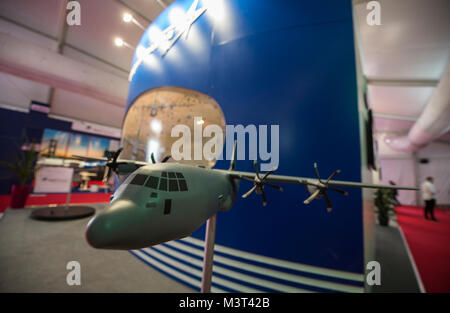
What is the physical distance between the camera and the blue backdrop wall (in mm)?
3312

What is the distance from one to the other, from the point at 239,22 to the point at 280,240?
562 cm

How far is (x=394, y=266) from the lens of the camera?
219 inches

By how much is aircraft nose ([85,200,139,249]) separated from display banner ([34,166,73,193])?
16.1 metres

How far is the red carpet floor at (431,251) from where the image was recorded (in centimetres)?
467

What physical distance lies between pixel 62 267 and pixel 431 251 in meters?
13.2

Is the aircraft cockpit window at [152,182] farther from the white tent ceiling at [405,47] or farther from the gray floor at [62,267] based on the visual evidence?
→ the white tent ceiling at [405,47]

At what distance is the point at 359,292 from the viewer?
3.04 m

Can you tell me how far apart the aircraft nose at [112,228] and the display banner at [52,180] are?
52.9 feet

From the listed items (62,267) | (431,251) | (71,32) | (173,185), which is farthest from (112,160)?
(431,251)

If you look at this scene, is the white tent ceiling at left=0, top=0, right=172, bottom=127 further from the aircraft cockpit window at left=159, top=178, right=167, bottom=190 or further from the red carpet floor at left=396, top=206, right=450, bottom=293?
the red carpet floor at left=396, top=206, right=450, bottom=293

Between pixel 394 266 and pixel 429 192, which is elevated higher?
pixel 429 192

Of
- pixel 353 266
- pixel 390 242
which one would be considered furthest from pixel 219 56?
pixel 390 242

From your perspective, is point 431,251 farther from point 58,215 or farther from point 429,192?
point 58,215
